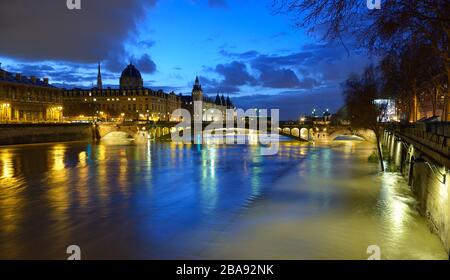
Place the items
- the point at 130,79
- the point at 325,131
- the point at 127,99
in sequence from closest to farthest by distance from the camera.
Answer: the point at 325,131 → the point at 127,99 → the point at 130,79

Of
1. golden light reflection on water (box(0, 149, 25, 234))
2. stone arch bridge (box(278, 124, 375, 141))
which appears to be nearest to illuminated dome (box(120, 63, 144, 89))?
stone arch bridge (box(278, 124, 375, 141))

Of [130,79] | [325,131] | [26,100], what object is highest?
[130,79]

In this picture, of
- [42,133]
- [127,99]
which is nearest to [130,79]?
[127,99]

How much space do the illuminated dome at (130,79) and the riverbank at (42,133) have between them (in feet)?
200

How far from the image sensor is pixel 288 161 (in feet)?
133

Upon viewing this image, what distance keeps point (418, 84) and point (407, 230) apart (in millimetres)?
21035

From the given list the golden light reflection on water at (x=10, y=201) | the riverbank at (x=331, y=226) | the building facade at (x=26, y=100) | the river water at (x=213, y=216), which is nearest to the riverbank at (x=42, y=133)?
the building facade at (x=26, y=100)

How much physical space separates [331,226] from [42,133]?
206 feet

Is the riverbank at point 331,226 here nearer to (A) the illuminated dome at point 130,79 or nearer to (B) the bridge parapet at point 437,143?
(B) the bridge parapet at point 437,143

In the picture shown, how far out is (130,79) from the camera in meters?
141

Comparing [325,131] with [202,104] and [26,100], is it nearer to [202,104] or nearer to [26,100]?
[26,100]

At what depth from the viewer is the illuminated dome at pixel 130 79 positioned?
140 metres

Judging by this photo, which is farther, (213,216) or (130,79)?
(130,79)

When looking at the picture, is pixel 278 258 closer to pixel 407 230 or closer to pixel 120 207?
pixel 407 230
